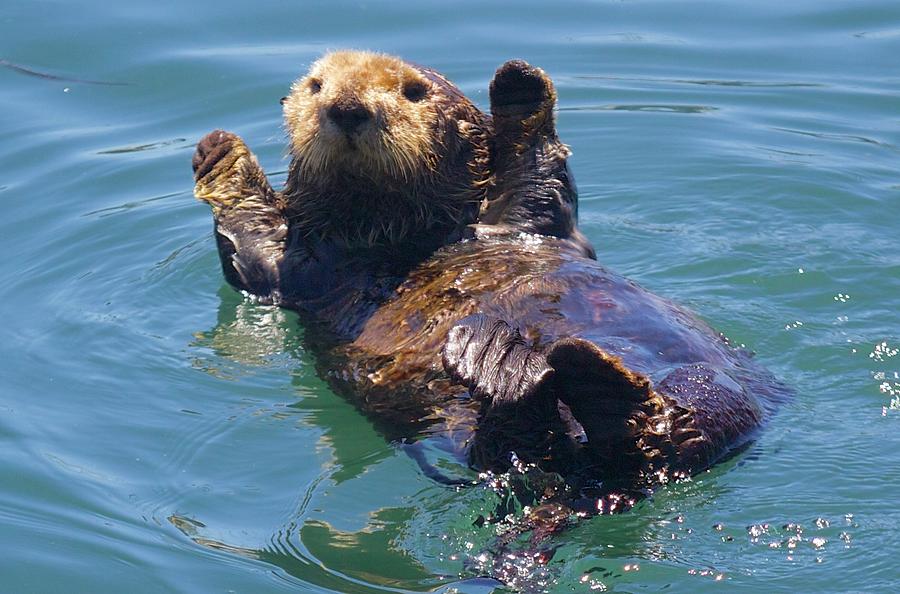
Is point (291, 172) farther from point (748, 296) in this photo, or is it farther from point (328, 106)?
point (748, 296)

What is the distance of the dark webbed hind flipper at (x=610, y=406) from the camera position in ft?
13.2

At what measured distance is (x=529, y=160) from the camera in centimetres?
606

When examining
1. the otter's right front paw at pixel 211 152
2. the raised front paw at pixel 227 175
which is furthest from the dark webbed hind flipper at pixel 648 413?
the otter's right front paw at pixel 211 152

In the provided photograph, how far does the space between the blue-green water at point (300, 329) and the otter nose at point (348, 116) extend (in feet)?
3.22

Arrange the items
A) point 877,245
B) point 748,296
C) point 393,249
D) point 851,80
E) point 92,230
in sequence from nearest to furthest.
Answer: point 393,249 < point 748,296 < point 877,245 < point 92,230 < point 851,80

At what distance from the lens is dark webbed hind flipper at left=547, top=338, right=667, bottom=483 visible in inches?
158

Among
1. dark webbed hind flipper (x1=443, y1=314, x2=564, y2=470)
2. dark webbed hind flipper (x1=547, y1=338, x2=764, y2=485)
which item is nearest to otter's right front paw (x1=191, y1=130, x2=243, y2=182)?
dark webbed hind flipper (x1=443, y1=314, x2=564, y2=470)

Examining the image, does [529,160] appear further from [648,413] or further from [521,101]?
[648,413]

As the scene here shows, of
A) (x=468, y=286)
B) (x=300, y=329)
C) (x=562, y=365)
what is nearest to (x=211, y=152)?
(x=300, y=329)

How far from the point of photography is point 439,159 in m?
5.99

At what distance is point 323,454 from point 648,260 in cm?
263

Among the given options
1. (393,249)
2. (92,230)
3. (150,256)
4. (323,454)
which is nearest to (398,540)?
(323,454)

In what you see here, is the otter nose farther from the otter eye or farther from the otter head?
the otter eye

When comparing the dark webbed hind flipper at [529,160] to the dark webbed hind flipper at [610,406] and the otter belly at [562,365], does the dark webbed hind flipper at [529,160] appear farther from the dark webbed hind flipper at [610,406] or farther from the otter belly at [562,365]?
the dark webbed hind flipper at [610,406]
